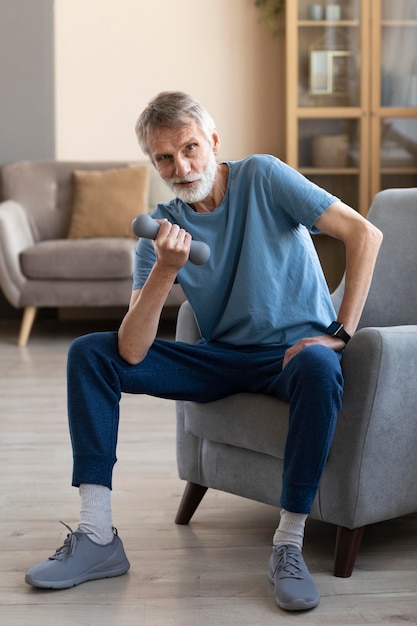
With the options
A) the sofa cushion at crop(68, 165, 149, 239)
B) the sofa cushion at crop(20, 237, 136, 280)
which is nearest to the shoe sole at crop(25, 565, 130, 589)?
the sofa cushion at crop(20, 237, 136, 280)

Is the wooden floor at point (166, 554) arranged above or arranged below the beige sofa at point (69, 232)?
below

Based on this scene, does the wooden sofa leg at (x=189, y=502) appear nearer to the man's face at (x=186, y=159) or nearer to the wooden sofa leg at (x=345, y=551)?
the wooden sofa leg at (x=345, y=551)

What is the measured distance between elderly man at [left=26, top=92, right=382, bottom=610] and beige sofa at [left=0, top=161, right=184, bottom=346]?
2584 millimetres

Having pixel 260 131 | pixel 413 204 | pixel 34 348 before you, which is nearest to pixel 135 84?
pixel 260 131

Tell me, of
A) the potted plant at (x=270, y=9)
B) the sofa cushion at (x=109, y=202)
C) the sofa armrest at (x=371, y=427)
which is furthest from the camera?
the potted plant at (x=270, y=9)

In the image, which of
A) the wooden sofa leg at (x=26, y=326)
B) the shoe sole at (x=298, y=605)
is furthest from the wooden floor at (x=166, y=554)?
the wooden sofa leg at (x=26, y=326)

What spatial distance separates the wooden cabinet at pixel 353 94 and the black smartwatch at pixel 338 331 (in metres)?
3.49

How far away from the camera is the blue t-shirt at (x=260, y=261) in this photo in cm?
210

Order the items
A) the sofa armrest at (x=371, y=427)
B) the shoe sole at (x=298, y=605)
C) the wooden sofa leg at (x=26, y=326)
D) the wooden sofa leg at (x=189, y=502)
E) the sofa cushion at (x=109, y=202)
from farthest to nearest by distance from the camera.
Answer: the sofa cushion at (x=109, y=202) < the wooden sofa leg at (x=26, y=326) < the wooden sofa leg at (x=189, y=502) < the sofa armrest at (x=371, y=427) < the shoe sole at (x=298, y=605)

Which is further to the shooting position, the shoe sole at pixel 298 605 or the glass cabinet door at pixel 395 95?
the glass cabinet door at pixel 395 95

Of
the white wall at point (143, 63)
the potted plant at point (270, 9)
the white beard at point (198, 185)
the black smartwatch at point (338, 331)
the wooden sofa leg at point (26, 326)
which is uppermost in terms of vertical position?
the potted plant at point (270, 9)

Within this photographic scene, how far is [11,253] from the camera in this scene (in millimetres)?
4711

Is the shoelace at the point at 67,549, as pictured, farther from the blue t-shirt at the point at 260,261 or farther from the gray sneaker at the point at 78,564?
the blue t-shirt at the point at 260,261

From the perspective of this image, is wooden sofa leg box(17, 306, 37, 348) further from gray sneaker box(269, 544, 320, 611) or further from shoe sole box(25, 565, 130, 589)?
gray sneaker box(269, 544, 320, 611)
